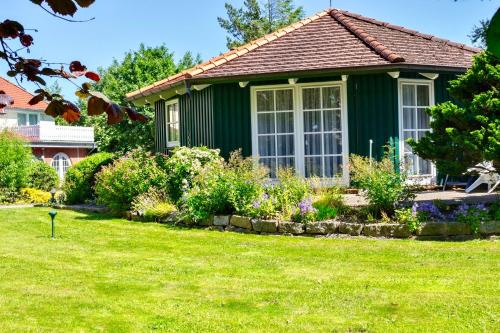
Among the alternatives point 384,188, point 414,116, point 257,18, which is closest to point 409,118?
point 414,116

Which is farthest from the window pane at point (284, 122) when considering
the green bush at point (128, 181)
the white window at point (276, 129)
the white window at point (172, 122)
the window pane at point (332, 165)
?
the white window at point (172, 122)

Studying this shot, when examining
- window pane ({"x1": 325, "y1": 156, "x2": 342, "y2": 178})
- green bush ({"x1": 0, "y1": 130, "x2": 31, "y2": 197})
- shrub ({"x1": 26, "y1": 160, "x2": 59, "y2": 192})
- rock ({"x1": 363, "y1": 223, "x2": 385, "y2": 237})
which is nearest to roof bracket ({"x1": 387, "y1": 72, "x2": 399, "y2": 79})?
window pane ({"x1": 325, "y1": 156, "x2": 342, "y2": 178})

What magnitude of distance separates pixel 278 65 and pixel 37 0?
36.1ft

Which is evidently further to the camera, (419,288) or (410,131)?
(410,131)

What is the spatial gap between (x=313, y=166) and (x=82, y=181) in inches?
288

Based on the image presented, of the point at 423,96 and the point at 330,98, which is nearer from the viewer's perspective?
the point at 330,98

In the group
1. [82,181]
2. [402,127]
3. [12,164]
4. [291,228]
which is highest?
[402,127]

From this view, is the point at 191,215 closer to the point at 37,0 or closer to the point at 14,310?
the point at 14,310

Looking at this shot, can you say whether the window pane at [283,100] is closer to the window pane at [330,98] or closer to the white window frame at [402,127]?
the window pane at [330,98]

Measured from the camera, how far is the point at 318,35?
13.9 m

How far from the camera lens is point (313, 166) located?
12773 mm

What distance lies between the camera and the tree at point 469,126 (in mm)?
8531

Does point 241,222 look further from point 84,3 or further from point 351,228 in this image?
point 84,3

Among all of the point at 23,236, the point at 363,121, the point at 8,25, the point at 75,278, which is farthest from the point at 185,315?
the point at 363,121
